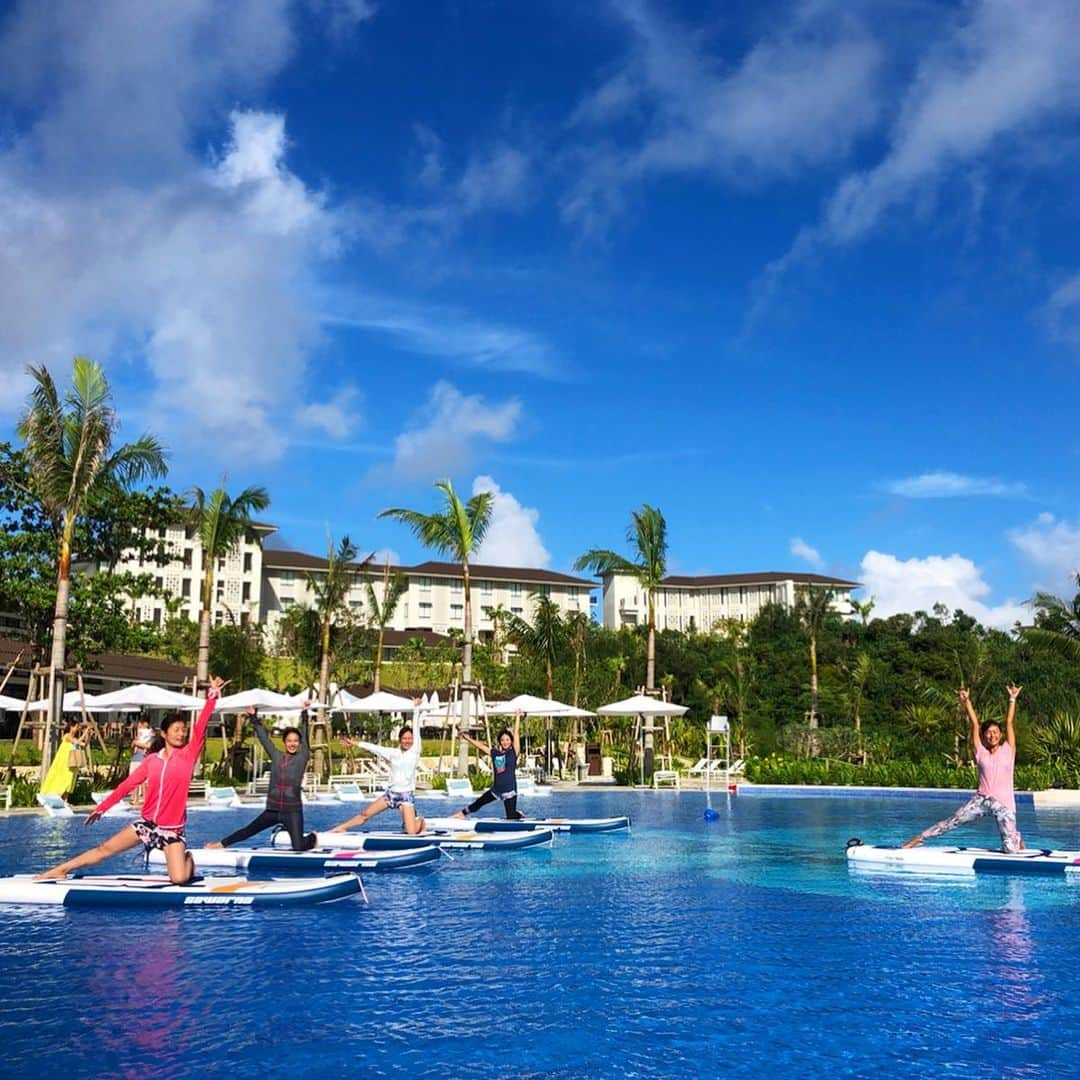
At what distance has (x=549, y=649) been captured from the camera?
141 feet

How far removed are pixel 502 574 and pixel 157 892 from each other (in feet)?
338

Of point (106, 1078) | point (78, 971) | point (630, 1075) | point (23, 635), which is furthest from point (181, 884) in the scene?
point (23, 635)

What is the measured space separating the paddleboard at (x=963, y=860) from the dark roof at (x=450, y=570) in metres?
90.3

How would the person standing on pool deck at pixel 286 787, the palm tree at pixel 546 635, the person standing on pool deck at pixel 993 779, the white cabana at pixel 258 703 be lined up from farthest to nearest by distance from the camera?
the palm tree at pixel 546 635, the white cabana at pixel 258 703, the person standing on pool deck at pixel 993 779, the person standing on pool deck at pixel 286 787

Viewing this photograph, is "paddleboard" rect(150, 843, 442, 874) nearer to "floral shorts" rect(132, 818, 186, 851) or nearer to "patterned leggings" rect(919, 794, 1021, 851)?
"floral shorts" rect(132, 818, 186, 851)

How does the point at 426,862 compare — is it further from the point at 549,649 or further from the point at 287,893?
the point at 549,649

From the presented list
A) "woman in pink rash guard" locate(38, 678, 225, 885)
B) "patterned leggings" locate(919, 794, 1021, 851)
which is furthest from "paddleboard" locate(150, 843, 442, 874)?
"patterned leggings" locate(919, 794, 1021, 851)

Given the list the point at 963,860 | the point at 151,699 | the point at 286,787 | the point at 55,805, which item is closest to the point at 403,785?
the point at 286,787

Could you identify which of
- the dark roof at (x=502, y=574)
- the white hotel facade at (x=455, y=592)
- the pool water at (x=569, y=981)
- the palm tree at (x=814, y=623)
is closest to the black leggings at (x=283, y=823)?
the pool water at (x=569, y=981)

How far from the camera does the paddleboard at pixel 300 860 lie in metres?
14.5

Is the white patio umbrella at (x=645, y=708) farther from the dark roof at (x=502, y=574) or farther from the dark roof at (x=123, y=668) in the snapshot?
the dark roof at (x=502, y=574)

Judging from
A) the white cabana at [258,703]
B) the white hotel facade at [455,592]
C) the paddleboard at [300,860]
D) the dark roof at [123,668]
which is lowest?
the paddleboard at [300,860]

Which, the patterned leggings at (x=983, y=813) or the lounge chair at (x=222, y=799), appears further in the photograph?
the lounge chair at (x=222, y=799)

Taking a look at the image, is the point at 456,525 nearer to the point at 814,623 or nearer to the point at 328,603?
the point at 328,603
